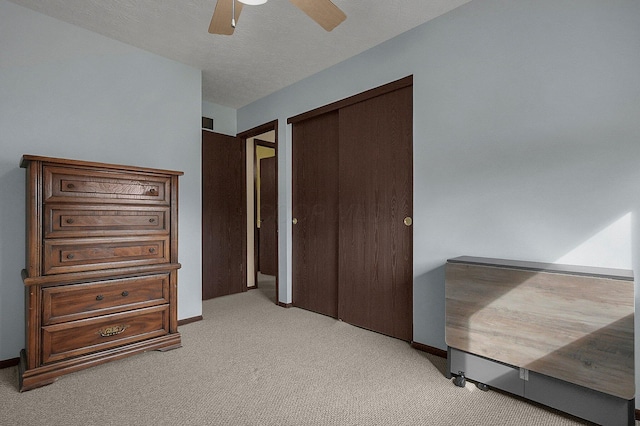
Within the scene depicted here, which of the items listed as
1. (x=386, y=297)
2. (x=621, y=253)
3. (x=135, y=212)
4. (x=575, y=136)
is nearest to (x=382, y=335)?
(x=386, y=297)

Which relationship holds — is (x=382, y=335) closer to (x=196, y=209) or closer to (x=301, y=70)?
(x=196, y=209)

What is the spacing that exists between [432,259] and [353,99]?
1.66m

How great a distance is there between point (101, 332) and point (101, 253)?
0.55m

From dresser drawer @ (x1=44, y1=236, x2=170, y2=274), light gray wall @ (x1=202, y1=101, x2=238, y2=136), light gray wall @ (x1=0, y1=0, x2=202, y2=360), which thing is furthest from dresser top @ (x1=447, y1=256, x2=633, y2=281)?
light gray wall @ (x1=202, y1=101, x2=238, y2=136)

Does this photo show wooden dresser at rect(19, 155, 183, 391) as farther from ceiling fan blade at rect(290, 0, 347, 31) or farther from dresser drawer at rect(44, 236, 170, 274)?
ceiling fan blade at rect(290, 0, 347, 31)

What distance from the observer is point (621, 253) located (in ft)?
5.67

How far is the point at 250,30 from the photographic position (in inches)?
103

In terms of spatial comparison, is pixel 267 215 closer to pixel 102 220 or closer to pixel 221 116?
pixel 221 116

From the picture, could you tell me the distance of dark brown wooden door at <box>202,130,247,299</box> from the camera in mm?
4074

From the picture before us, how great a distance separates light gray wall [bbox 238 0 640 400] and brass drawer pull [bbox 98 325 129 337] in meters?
2.22

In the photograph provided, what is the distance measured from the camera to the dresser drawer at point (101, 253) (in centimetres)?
206

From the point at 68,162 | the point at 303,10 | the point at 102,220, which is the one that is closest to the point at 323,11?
the point at 303,10

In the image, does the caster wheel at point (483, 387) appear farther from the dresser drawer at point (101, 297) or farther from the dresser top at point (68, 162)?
the dresser top at point (68, 162)

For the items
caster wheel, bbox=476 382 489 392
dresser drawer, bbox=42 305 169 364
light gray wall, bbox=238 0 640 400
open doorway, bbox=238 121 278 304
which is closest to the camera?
light gray wall, bbox=238 0 640 400
